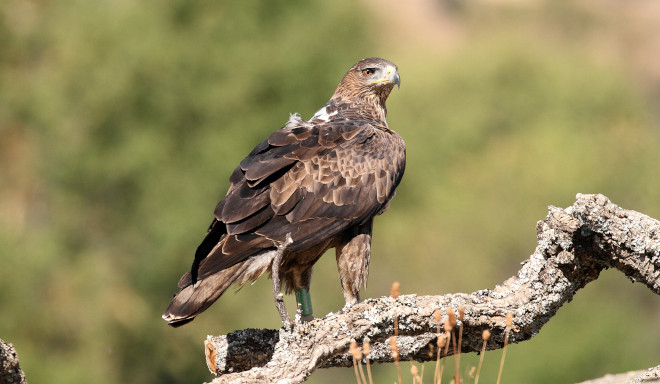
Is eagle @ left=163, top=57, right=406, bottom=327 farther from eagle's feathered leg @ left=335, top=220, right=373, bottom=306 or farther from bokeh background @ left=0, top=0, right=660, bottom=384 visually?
bokeh background @ left=0, top=0, right=660, bottom=384

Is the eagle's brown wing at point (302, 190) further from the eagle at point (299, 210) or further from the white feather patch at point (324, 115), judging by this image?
the white feather patch at point (324, 115)

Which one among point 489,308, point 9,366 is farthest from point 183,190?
point 489,308

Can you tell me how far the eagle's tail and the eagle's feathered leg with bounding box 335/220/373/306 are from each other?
666 mm

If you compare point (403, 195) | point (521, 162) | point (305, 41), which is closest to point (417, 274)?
point (403, 195)

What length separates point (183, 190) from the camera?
60.3ft

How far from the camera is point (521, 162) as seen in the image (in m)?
24.0

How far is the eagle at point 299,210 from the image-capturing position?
210 inches

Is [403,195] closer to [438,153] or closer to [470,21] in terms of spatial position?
[438,153]

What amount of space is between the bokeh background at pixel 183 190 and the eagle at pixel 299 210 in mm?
10090

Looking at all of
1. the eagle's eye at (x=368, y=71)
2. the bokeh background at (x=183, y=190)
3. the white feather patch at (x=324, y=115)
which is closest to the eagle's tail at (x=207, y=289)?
the white feather patch at (x=324, y=115)

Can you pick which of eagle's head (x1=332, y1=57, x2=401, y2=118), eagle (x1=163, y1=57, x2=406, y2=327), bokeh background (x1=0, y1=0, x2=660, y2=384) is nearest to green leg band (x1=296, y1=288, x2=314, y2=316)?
eagle (x1=163, y1=57, x2=406, y2=327)

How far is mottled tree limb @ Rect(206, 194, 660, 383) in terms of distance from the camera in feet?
14.7

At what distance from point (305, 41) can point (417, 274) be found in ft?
21.5

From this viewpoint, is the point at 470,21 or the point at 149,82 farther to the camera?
the point at 470,21
